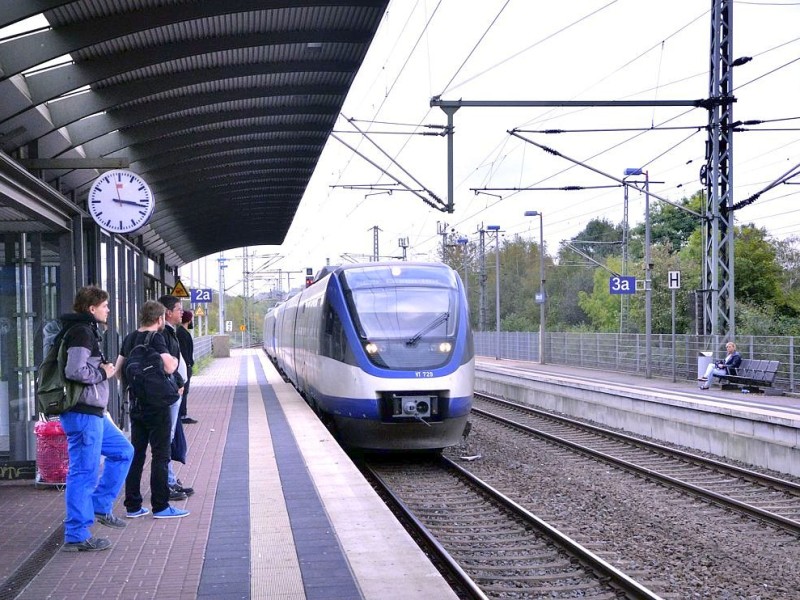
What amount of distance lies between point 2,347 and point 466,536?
17.1 feet

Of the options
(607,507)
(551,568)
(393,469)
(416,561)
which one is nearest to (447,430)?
(393,469)

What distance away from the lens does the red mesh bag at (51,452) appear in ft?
28.2

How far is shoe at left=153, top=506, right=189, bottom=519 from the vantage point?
7.40 meters

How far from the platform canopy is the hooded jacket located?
237 cm

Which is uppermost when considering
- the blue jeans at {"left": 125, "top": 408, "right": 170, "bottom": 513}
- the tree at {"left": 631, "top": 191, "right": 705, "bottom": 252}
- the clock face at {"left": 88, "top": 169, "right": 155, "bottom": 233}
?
the tree at {"left": 631, "top": 191, "right": 705, "bottom": 252}

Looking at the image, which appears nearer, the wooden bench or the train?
the train

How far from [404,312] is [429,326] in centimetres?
41

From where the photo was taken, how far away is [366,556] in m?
6.11

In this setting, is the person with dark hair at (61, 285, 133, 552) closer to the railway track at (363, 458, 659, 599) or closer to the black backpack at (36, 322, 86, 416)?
the black backpack at (36, 322, 86, 416)

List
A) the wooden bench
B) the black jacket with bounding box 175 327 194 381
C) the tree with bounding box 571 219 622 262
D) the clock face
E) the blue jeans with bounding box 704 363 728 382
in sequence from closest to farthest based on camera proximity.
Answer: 1. the clock face
2. the black jacket with bounding box 175 327 194 381
3. the wooden bench
4. the blue jeans with bounding box 704 363 728 382
5. the tree with bounding box 571 219 622 262

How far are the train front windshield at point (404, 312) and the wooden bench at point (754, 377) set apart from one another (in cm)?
1216

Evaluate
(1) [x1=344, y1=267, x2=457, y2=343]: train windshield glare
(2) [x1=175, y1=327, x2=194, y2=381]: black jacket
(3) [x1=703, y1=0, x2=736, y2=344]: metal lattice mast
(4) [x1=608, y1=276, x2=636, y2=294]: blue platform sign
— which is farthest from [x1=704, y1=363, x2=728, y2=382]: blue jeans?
(2) [x1=175, y1=327, x2=194, y2=381]: black jacket

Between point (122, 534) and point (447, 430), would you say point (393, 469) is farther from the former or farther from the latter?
point (122, 534)

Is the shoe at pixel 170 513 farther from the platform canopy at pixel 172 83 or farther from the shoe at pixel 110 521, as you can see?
the platform canopy at pixel 172 83
